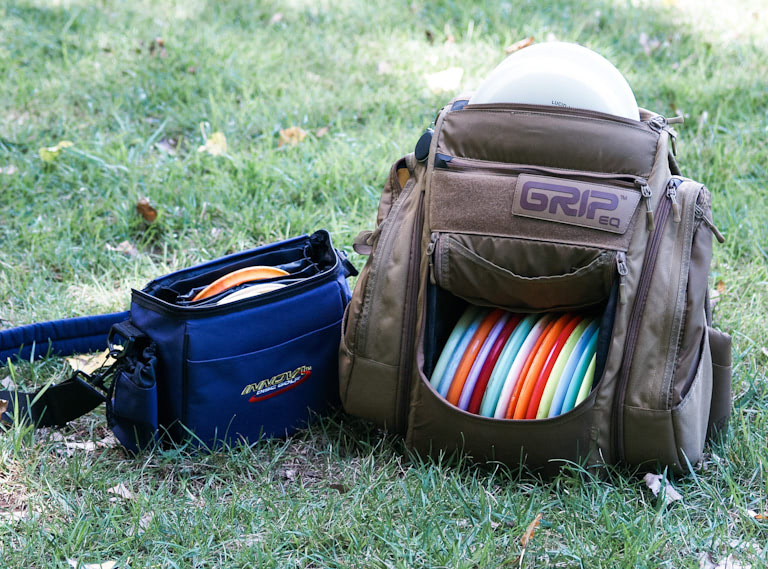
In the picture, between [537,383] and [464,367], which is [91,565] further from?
[537,383]

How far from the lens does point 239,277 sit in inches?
88.4

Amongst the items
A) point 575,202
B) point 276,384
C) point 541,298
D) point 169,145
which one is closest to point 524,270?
point 541,298

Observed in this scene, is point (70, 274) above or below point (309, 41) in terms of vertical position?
below

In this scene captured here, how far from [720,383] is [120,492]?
1.55 meters

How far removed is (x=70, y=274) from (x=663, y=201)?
2.11 meters

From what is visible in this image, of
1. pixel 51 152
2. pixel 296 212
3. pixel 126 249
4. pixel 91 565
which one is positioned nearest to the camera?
pixel 91 565

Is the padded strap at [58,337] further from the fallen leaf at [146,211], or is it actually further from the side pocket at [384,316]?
the side pocket at [384,316]

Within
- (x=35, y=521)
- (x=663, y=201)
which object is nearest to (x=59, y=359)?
(x=35, y=521)

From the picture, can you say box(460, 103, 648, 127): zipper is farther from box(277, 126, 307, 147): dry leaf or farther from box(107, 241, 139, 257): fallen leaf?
box(277, 126, 307, 147): dry leaf

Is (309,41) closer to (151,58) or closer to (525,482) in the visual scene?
(151,58)

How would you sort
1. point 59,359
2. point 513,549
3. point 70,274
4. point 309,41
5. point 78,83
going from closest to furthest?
point 513,549, point 59,359, point 70,274, point 78,83, point 309,41

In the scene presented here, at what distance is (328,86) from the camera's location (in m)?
4.23

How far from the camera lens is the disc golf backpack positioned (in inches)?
75.7

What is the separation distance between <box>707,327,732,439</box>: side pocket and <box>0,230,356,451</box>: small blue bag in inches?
39.2
